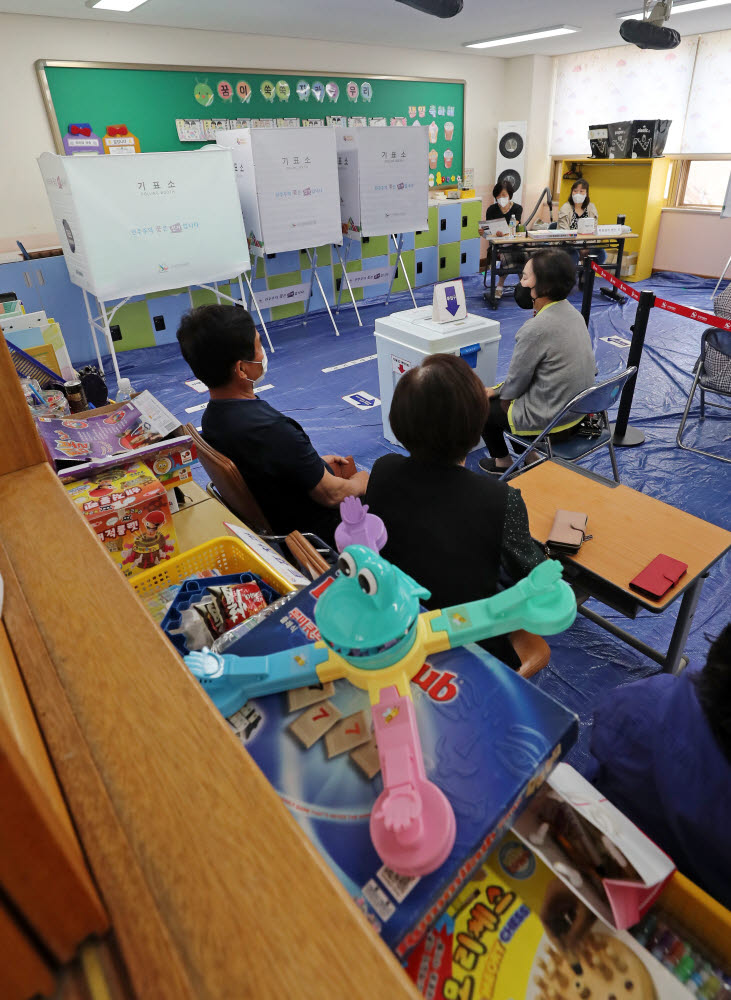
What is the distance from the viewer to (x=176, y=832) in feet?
0.82

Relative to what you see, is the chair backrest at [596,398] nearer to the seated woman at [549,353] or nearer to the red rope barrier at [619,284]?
the seated woman at [549,353]

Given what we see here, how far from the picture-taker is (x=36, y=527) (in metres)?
0.45

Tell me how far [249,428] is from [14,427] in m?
1.22

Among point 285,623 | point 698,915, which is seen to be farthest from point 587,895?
point 285,623

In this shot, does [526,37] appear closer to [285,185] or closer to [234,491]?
[285,185]

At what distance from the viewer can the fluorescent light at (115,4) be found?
4129 millimetres

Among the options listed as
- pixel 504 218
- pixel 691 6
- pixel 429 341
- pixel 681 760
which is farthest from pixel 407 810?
pixel 504 218

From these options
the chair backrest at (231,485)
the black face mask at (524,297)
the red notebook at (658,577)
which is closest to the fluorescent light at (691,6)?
the black face mask at (524,297)

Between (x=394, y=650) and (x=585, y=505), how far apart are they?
1.50 metres

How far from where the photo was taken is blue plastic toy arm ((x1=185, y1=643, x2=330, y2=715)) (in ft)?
1.89

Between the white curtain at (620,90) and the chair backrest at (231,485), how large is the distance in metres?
7.83

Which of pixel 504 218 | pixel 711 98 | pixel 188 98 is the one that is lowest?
pixel 504 218

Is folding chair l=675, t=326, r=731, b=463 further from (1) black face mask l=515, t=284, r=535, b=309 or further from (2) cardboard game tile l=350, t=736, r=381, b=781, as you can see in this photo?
(2) cardboard game tile l=350, t=736, r=381, b=781

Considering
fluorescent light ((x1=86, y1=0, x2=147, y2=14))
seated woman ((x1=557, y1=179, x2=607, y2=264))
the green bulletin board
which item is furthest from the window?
fluorescent light ((x1=86, y1=0, x2=147, y2=14))
